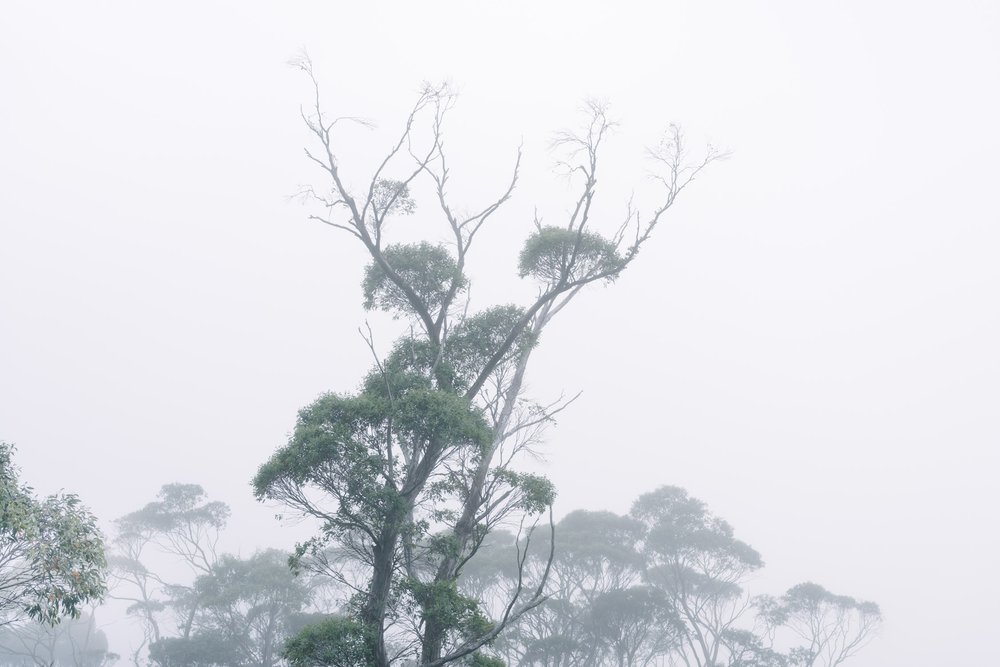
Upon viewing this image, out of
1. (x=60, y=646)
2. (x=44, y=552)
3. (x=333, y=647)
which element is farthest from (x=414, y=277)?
(x=60, y=646)

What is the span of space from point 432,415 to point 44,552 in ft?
22.1

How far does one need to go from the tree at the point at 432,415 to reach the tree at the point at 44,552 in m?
3.13

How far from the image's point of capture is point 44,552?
11695 millimetres

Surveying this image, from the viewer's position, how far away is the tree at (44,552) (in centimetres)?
1138

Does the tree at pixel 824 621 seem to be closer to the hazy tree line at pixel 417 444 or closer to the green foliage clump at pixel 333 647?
the hazy tree line at pixel 417 444

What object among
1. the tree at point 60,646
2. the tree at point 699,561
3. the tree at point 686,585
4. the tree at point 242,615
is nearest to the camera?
the tree at point 242,615

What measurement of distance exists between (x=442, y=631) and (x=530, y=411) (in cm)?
597

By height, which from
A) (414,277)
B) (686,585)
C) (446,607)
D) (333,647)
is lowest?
(333,647)

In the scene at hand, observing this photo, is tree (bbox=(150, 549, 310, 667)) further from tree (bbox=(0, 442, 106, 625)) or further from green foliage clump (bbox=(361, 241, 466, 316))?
tree (bbox=(0, 442, 106, 625))

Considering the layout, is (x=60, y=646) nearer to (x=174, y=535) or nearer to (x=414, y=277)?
(x=174, y=535)

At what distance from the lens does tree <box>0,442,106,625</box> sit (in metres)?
11.4

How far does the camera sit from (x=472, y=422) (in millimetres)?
13141

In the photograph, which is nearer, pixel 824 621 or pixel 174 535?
pixel 824 621

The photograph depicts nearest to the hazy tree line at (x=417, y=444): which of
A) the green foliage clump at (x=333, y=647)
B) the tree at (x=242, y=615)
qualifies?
the green foliage clump at (x=333, y=647)
